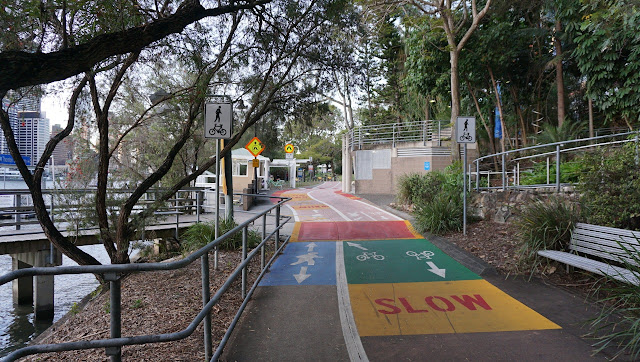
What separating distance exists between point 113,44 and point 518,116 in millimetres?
21787

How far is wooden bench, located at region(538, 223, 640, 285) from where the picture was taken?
5.04 meters

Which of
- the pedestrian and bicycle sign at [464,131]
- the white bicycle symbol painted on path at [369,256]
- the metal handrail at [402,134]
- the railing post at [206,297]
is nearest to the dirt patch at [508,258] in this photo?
the white bicycle symbol painted on path at [369,256]

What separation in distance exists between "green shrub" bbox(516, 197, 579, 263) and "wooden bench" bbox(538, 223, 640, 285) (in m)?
0.17

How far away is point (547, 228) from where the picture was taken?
667 centimetres

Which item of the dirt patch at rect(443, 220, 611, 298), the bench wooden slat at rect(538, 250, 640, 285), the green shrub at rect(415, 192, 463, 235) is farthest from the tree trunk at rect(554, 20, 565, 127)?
the bench wooden slat at rect(538, 250, 640, 285)

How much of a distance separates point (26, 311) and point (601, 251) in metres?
13.6

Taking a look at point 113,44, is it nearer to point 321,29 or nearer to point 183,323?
point 183,323

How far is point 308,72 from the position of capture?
11.1 m

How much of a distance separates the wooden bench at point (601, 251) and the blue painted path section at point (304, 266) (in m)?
3.59

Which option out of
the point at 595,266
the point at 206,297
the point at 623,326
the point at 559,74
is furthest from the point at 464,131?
the point at 559,74

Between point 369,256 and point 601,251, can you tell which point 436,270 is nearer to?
point 369,256

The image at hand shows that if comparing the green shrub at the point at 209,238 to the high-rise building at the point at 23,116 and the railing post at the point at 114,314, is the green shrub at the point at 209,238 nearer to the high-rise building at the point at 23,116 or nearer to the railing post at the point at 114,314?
the high-rise building at the point at 23,116

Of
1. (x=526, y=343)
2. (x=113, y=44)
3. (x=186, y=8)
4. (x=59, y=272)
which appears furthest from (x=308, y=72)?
Answer: (x=59, y=272)

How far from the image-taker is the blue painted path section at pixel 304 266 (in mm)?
6950
